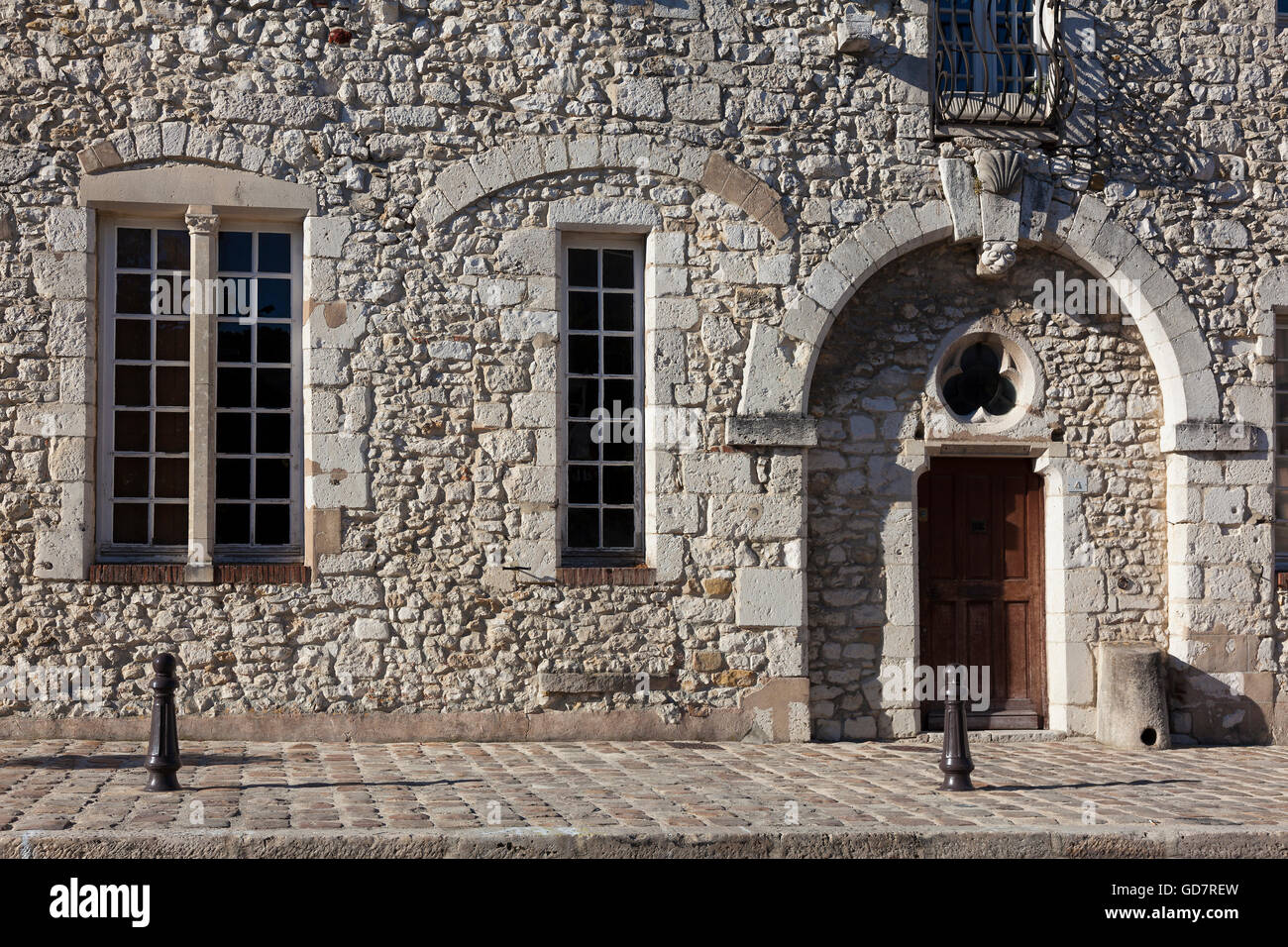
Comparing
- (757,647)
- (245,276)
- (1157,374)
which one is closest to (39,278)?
Result: (245,276)

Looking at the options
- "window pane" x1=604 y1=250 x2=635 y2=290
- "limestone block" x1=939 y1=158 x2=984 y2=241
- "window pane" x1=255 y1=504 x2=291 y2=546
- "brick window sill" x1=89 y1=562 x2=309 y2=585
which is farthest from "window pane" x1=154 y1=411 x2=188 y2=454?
"limestone block" x1=939 y1=158 x2=984 y2=241

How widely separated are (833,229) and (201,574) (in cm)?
473

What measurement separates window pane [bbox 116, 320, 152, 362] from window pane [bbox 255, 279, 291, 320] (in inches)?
28.9

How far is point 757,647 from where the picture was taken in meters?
8.89

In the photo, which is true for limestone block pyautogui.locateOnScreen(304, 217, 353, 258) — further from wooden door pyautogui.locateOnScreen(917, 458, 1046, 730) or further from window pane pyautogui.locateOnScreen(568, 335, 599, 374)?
wooden door pyautogui.locateOnScreen(917, 458, 1046, 730)

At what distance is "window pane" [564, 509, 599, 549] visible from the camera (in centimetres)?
908

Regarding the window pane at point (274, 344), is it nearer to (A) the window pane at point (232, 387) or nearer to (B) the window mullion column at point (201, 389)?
(A) the window pane at point (232, 387)

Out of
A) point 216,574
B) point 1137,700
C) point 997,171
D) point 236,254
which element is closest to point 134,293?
point 236,254

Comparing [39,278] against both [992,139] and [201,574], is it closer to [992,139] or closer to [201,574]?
A: [201,574]

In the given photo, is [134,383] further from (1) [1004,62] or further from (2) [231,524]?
(1) [1004,62]

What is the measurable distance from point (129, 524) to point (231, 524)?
0.64 m

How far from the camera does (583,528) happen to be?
9094 millimetres
